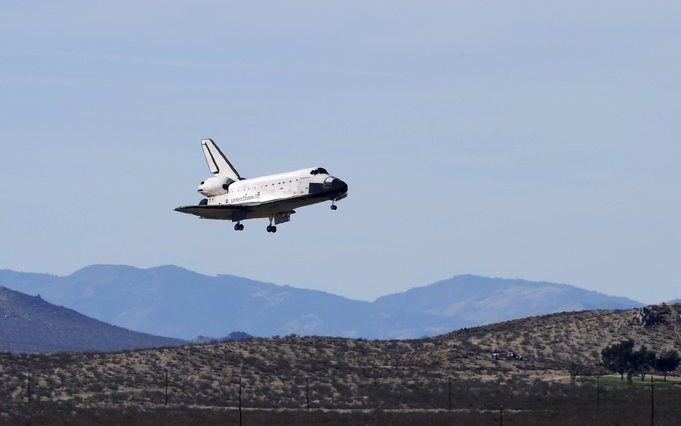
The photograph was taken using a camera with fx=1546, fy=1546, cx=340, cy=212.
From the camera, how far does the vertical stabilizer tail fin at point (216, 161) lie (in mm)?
109944

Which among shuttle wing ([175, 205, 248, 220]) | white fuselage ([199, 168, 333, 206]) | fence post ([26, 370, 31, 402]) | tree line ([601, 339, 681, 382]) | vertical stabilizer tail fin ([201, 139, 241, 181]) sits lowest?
fence post ([26, 370, 31, 402])

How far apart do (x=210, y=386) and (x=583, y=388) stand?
2533 centimetres

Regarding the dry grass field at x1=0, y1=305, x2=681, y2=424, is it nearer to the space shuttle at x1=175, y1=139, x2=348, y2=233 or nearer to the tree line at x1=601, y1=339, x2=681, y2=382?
the tree line at x1=601, y1=339, x2=681, y2=382

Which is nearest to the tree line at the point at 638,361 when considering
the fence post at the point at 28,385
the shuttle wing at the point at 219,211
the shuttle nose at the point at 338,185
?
the shuttle nose at the point at 338,185

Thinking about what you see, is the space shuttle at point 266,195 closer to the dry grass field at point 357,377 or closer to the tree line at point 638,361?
the dry grass field at point 357,377

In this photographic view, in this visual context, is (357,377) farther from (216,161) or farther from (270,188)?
(270,188)

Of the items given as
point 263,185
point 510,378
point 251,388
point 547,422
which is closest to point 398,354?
point 510,378

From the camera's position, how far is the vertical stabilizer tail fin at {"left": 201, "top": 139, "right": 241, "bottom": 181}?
361ft

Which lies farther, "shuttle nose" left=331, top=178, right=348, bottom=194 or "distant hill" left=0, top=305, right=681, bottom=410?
"distant hill" left=0, top=305, right=681, bottom=410

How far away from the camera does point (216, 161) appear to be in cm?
11238

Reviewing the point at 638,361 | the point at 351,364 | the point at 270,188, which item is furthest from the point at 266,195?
the point at 638,361

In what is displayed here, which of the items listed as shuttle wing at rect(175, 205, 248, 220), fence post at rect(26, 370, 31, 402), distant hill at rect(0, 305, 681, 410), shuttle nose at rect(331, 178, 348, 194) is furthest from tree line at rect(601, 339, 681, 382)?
fence post at rect(26, 370, 31, 402)

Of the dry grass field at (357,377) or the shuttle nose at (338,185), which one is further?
the shuttle nose at (338,185)

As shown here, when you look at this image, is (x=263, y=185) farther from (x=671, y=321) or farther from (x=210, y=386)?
(x=671, y=321)
